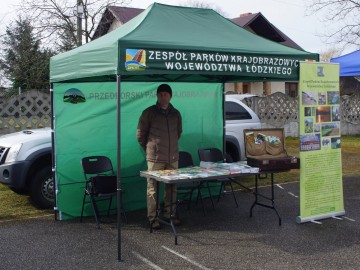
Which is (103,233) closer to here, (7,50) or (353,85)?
(7,50)

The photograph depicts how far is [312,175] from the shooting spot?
5945mm

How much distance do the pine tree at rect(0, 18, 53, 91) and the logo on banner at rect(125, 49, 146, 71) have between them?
12.8m

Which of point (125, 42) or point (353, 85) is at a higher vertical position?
point (353, 85)

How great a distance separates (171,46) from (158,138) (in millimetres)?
1456

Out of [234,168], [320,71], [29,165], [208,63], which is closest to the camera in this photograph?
[208,63]

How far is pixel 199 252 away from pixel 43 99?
29.5 ft

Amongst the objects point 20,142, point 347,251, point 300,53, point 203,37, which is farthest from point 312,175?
point 20,142

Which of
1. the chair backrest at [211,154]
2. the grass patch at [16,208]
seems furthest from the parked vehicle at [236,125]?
the grass patch at [16,208]

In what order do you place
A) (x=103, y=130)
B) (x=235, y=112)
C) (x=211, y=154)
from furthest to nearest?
(x=235, y=112) < (x=211, y=154) < (x=103, y=130)

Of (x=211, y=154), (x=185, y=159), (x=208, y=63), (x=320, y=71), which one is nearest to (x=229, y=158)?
(x=211, y=154)

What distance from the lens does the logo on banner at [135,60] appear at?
458cm

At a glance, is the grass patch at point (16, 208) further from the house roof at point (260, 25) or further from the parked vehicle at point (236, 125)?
the house roof at point (260, 25)

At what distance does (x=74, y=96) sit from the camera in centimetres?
649

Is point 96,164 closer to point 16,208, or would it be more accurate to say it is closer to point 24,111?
point 16,208
